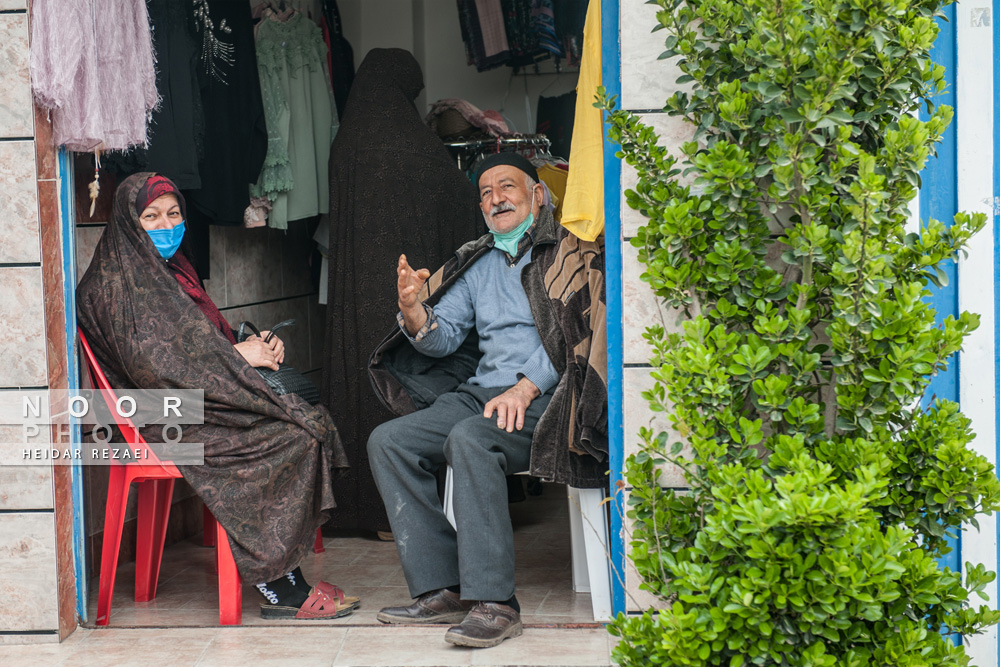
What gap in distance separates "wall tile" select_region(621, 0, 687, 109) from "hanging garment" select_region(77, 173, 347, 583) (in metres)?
1.32

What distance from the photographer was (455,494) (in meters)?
2.71

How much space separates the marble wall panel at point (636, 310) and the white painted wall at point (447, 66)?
9.98ft

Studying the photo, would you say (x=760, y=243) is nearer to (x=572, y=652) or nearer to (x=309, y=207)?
(x=572, y=652)

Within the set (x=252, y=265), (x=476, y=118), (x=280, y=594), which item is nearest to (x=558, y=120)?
(x=476, y=118)

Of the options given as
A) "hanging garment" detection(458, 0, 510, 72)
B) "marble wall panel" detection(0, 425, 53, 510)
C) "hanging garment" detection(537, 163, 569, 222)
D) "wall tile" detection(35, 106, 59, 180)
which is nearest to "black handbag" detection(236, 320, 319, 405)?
"marble wall panel" detection(0, 425, 53, 510)

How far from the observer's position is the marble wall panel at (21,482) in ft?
8.52

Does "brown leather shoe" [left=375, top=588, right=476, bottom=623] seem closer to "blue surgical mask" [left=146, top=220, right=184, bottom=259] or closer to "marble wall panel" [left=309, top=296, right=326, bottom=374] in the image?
"blue surgical mask" [left=146, top=220, right=184, bottom=259]

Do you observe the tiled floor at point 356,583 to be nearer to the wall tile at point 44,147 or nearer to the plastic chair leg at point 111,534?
the plastic chair leg at point 111,534

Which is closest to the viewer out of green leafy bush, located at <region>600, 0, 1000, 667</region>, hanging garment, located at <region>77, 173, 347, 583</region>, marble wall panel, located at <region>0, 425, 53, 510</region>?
green leafy bush, located at <region>600, 0, 1000, 667</region>

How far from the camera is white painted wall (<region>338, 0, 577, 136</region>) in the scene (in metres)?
5.22

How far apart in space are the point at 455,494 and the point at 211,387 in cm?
73

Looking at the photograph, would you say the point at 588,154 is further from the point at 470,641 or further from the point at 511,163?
the point at 470,641

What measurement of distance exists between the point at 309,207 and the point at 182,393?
58.5 inches

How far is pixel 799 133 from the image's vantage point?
1.85 m
